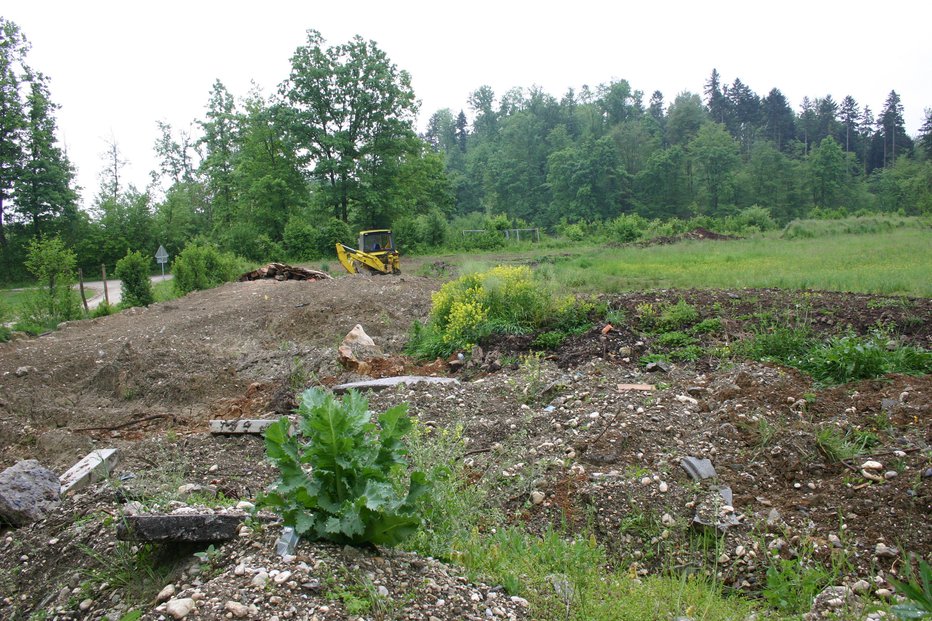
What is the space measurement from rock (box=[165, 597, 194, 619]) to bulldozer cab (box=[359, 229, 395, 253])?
65.7 feet

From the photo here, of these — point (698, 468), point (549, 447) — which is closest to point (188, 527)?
point (549, 447)

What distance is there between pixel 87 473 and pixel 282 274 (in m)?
16.7

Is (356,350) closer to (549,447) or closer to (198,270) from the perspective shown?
(549,447)

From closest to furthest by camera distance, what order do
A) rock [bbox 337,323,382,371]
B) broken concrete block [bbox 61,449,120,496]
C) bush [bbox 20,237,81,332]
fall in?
broken concrete block [bbox 61,449,120,496] < rock [bbox 337,323,382,371] < bush [bbox 20,237,81,332]

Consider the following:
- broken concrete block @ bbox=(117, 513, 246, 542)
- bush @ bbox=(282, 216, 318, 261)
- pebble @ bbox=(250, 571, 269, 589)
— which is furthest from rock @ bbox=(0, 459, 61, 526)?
bush @ bbox=(282, 216, 318, 261)

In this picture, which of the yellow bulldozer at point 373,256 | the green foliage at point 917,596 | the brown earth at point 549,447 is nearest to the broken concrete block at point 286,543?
the brown earth at point 549,447

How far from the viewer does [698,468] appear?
441cm

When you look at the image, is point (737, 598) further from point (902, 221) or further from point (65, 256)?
point (902, 221)

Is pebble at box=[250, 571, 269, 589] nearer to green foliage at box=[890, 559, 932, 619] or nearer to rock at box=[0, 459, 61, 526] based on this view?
green foliage at box=[890, 559, 932, 619]

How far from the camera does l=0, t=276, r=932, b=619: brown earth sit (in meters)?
2.70

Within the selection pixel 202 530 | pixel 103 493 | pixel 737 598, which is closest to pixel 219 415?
pixel 103 493

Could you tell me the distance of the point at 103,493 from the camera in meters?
3.71

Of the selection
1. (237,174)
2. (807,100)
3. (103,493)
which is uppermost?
(807,100)

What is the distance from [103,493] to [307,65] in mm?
38525
